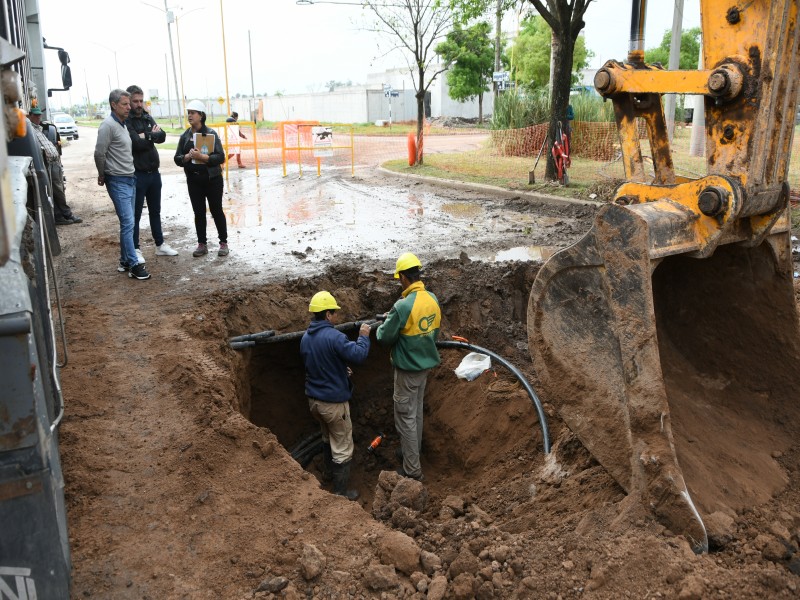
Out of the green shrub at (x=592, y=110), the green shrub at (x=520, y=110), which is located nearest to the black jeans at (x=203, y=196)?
the green shrub at (x=592, y=110)

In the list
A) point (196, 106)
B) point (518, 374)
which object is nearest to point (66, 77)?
point (196, 106)

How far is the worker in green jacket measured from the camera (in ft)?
19.8

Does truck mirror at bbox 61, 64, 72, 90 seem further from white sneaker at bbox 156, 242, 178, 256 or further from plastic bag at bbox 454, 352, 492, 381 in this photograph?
plastic bag at bbox 454, 352, 492, 381

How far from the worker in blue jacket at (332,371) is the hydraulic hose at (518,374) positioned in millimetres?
1182

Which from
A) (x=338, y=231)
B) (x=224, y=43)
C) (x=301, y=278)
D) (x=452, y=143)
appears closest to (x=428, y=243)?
(x=338, y=231)

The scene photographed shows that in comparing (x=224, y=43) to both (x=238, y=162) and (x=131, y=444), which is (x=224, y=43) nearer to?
(x=238, y=162)

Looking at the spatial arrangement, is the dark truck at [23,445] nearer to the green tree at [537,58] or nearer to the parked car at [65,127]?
the green tree at [537,58]

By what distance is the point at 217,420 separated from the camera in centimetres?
480

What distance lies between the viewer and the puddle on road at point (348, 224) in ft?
31.7

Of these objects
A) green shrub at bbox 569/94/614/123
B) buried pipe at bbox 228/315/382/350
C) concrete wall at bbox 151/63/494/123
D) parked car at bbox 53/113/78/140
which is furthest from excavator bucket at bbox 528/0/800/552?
concrete wall at bbox 151/63/494/123

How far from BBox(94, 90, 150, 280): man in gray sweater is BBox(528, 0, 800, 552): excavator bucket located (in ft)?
18.3

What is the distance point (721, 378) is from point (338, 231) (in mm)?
7646

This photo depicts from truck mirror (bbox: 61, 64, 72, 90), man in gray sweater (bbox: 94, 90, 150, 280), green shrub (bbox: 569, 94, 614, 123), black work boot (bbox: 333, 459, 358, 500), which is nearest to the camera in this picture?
black work boot (bbox: 333, 459, 358, 500)

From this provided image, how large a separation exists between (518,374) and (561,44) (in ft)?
37.6
